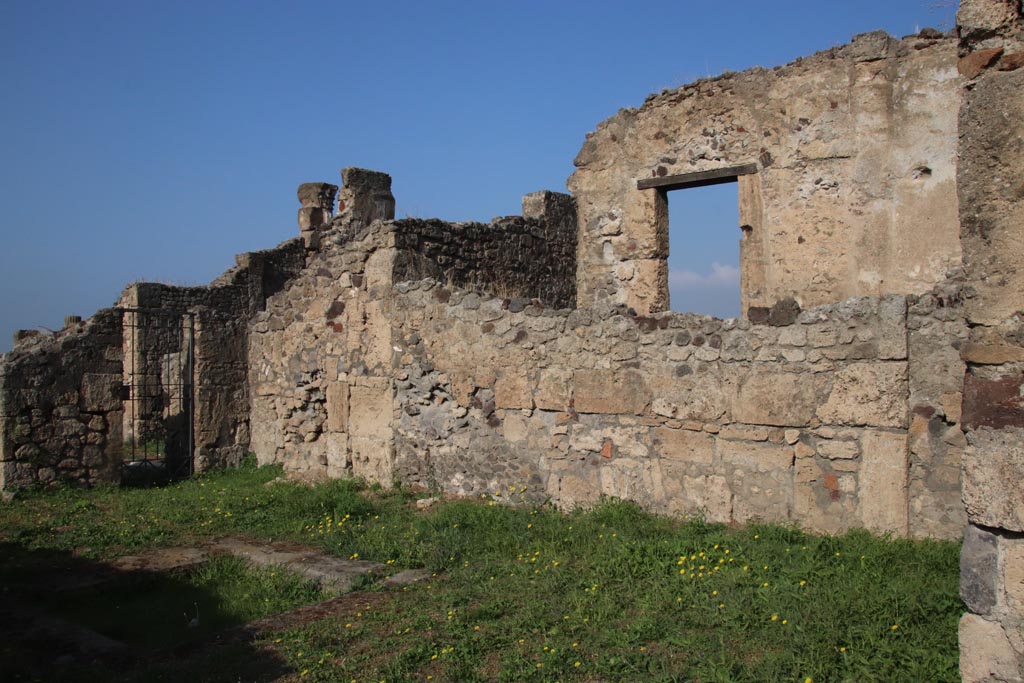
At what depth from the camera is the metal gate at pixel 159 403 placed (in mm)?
9953

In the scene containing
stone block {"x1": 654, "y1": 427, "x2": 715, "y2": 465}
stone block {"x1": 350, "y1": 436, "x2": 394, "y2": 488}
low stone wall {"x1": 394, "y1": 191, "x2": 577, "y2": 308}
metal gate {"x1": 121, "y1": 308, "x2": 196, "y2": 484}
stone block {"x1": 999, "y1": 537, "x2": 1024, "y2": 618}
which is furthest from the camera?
metal gate {"x1": 121, "y1": 308, "x2": 196, "y2": 484}

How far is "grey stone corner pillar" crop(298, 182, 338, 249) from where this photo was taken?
15.7m

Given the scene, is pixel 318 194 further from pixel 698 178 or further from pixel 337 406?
pixel 698 178

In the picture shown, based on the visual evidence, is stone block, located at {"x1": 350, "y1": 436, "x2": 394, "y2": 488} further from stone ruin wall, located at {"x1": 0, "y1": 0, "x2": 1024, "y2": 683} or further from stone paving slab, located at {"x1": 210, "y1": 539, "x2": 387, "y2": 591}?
stone paving slab, located at {"x1": 210, "y1": 539, "x2": 387, "y2": 591}

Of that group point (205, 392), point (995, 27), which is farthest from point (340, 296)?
point (995, 27)

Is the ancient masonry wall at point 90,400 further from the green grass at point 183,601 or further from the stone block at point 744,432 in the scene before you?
the stone block at point 744,432

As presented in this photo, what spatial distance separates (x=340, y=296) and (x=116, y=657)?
16.7 feet

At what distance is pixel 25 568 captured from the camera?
6.14 metres

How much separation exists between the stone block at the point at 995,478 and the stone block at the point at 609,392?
13.0 ft

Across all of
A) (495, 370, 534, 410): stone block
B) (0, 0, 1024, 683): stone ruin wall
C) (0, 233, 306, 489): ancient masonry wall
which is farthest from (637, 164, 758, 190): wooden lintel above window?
(0, 233, 306, 489): ancient masonry wall

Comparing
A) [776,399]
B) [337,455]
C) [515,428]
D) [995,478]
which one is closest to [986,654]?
[995,478]

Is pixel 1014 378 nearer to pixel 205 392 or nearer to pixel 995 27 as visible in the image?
pixel 995 27

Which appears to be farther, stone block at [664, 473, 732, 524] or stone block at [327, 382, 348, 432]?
stone block at [327, 382, 348, 432]

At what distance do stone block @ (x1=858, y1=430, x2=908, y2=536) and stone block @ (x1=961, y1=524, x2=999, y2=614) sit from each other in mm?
3000
